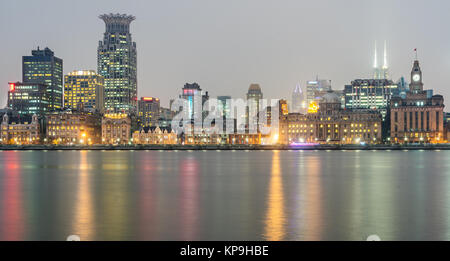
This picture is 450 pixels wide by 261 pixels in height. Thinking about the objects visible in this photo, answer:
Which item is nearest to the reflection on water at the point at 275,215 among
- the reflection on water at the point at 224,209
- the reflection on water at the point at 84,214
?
the reflection on water at the point at 224,209

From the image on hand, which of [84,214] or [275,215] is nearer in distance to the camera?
[275,215]

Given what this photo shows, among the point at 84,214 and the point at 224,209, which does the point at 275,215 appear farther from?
the point at 84,214

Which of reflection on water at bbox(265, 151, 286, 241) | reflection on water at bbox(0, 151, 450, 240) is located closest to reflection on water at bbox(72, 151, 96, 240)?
reflection on water at bbox(0, 151, 450, 240)

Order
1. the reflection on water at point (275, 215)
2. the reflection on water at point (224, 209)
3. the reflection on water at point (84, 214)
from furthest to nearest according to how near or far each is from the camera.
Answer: the reflection on water at point (84, 214) < the reflection on water at point (224, 209) < the reflection on water at point (275, 215)

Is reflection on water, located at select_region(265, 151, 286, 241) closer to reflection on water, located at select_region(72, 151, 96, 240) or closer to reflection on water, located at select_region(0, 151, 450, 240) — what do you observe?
reflection on water, located at select_region(0, 151, 450, 240)

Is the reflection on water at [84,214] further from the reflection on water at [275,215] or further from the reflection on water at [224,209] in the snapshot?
the reflection on water at [275,215]

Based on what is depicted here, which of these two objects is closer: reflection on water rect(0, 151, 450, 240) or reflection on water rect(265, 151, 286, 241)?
reflection on water rect(265, 151, 286, 241)

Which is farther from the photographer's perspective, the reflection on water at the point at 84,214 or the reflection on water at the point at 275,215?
the reflection on water at the point at 84,214

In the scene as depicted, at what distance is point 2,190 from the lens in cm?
5066

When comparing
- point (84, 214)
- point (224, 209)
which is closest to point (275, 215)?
point (224, 209)

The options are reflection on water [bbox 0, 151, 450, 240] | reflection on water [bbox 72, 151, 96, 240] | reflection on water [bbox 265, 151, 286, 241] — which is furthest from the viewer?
reflection on water [bbox 72, 151, 96, 240]

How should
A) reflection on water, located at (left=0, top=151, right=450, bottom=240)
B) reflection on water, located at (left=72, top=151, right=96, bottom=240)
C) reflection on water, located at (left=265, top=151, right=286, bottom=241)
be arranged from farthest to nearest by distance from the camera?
reflection on water, located at (left=72, top=151, right=96, bottom=240) < reflection on water, located at (left=0, top=151, right=450, bottom=240) < reflection on water, located at (left=265, top=151, right=286, bottom=241)

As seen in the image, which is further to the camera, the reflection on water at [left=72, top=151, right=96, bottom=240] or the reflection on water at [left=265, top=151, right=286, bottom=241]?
the reflection on water at [left=72, top=151, right=96, bottom=240]

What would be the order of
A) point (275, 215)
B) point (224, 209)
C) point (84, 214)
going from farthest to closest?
point (224, 209), point (84, 214), point (275, 215)
